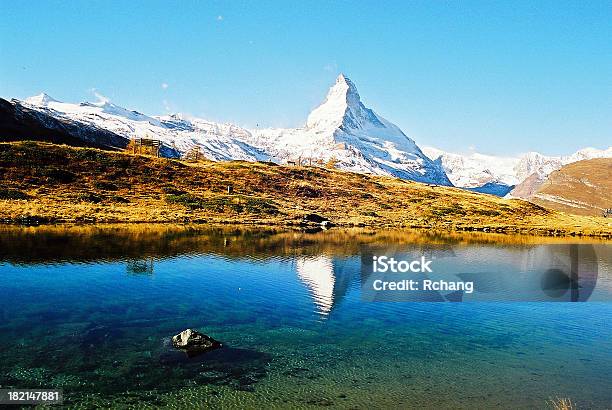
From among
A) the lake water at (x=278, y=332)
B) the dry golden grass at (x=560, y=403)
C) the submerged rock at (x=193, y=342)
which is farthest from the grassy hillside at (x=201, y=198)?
the dry golden grass at (x=560, y=403)

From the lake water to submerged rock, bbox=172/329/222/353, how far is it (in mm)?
663

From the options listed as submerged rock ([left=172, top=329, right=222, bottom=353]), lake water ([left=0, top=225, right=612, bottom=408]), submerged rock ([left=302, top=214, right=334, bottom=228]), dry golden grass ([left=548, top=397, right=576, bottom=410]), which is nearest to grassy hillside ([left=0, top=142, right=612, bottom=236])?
submerged rock ([left=302, top=214, right=334, bottom=228])

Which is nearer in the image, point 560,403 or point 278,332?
point 560,403

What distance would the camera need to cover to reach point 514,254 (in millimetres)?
85500

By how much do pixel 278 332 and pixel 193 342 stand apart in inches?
286

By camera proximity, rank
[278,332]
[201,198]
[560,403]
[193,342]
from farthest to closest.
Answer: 1. [201,198]
2. [278,332]
3. [193,342]
4. [560,403]

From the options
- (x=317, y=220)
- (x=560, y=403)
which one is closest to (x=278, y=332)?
(x=560, y=403)

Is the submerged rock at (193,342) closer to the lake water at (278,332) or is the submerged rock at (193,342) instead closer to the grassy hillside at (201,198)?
the lake water at (278,332)

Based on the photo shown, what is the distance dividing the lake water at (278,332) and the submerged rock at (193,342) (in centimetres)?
66

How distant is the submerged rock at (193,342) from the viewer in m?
28.5

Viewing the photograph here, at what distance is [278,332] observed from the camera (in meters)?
33.7

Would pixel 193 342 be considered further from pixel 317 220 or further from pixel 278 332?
pixel 317 220

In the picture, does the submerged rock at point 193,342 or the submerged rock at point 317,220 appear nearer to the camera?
the submerged rock at point 193,342

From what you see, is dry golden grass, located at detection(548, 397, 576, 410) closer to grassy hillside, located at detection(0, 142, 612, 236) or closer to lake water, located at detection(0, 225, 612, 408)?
lake water, located at detection(0, 225, 612, 408)
